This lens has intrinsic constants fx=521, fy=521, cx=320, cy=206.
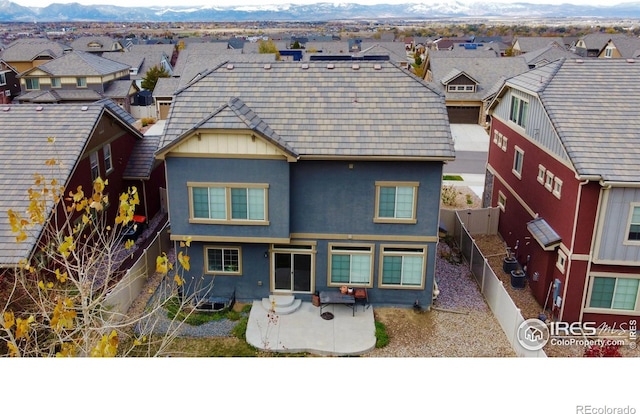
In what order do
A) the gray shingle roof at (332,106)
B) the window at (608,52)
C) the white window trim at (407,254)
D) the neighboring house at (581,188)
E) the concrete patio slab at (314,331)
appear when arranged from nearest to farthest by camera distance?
the neighboring house at (581,188) < the concrete patio slab at (314,331) < the gray shingle roof at (332,106) < the white window trim at (407,254) < the window at (608,52)

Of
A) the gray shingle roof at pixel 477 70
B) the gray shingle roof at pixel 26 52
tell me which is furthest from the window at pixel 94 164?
the gray shingle roof at pixel 26 52

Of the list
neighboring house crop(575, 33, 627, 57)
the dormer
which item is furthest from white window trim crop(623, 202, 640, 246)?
neighboring house crop(575, 33, 627, 57)

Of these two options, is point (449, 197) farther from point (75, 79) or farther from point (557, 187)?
point (75, 79)

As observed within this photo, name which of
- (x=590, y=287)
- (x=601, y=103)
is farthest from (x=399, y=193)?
(x=601, y=103)

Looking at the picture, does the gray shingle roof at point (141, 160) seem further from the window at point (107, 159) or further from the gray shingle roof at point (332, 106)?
the gray shingle roof at point (332, 106)

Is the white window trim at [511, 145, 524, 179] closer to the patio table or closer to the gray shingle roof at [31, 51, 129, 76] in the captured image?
the patio table

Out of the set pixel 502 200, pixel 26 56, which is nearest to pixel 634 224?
pixel 502 200
